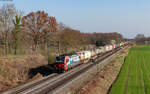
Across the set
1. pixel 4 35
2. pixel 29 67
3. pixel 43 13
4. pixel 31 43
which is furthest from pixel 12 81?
pixel 43 13

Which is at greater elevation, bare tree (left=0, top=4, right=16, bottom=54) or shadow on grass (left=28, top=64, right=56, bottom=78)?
bare tree (left=0, top=4, right=16, bottom=54)

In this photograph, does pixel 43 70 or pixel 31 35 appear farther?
pixel 31 35

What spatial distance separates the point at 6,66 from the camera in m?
26.4

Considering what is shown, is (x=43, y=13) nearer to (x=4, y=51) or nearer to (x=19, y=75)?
(x=4, y=51)

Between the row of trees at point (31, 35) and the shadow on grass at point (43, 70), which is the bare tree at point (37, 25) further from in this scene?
the shadow on grass at point (43, 70)

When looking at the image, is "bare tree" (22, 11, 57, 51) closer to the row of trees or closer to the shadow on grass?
the row of trees

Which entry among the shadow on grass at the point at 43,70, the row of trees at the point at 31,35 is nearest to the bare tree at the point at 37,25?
the row of trees at the point at 31,35

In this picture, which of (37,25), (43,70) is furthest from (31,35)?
(43,70)

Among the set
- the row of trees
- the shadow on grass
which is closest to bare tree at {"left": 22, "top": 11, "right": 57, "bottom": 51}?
Answer: the row of trees

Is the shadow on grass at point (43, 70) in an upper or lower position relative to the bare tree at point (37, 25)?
lower

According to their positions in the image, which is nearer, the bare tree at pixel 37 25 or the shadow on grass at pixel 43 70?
the shadow on grass at pixel 43 70

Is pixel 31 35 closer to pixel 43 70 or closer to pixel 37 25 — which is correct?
pixel 37 25

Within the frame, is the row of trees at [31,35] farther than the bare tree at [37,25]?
No

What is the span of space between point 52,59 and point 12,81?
15067 millimetres
